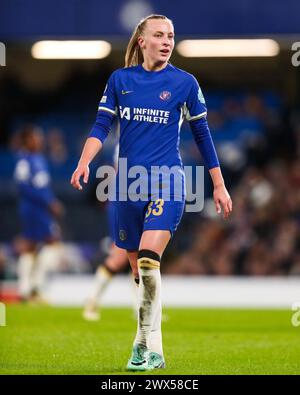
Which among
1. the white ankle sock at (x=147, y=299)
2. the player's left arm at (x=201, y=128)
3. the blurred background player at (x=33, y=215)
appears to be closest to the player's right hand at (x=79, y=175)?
the white ankle sock at (x=147, y=299)

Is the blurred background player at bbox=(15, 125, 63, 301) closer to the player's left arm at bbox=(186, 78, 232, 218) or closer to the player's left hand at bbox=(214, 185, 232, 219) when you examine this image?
the player's left arm at bbox=(186, 78, 232, 218)

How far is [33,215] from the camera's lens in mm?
16469

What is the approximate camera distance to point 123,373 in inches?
268

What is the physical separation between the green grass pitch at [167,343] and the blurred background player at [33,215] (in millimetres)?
1640

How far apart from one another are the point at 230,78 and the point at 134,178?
Result: 1570 cm

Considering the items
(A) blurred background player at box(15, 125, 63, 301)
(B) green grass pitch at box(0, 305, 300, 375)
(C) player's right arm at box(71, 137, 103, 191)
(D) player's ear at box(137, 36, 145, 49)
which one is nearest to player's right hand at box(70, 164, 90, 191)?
(C) player's right arm at box(71, 137, 103, 191)

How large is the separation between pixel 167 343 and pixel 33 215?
24.3 ft

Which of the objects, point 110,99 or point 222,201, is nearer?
point 222,201

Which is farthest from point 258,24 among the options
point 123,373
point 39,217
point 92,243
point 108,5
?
point 123,373

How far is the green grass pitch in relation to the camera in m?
7.36

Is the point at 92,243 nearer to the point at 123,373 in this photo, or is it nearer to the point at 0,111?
the point at 0,111

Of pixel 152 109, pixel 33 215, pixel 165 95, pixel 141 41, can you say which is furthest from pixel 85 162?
pixel 33 215

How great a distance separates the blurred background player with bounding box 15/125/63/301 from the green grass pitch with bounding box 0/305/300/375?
1640 millimetres

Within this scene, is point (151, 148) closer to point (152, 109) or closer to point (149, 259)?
point (152, 109)
